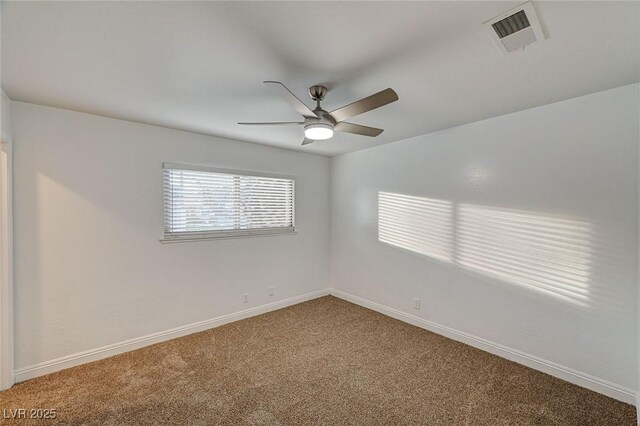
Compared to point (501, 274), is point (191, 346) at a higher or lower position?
lower

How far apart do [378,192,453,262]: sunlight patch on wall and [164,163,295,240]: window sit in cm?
143

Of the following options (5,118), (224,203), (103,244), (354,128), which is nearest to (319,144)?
(224,203)

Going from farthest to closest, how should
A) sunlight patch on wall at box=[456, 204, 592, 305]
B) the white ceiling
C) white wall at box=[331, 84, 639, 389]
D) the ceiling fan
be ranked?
sunlight patch on wall at box=[456, 204, 592, 305]
white wall at box=[331, 84, 639, 389]
the ceiling fan
the white ceiling

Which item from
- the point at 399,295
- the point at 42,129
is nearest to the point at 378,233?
the point at 399,295

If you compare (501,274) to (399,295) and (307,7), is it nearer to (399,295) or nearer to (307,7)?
(399,295)

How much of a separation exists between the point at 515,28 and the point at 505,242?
1980 mm

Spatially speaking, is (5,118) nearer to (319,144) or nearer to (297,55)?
(297,55)

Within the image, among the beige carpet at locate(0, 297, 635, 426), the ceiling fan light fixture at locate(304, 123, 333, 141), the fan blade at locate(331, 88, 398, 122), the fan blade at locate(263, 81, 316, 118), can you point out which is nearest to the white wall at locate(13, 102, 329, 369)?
the beige carpet at locate(0, 297, 635, 426)

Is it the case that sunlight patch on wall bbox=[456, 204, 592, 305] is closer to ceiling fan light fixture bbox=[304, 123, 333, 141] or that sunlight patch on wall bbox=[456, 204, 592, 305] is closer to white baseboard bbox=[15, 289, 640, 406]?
white baseboard bbox=[15, 289, 640, 406]

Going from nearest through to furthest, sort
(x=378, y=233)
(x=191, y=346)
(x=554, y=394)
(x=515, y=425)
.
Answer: (x=515, y=425) < (x=554, y=394) < (x=191, y=346) < (x=378, y=233)

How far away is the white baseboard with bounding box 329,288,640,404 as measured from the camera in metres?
2.19

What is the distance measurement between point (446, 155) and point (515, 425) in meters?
2.53

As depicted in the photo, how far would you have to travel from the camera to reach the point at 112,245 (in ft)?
9.31

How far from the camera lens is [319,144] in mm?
3889
